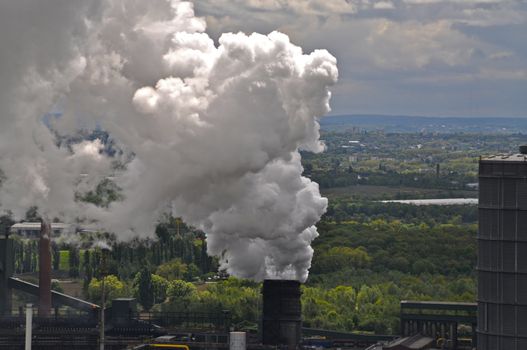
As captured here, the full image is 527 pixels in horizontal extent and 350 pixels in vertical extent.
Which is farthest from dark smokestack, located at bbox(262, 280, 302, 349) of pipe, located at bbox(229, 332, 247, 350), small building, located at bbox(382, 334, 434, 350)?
pipe, located at bbox(229, 332, 247, 350)

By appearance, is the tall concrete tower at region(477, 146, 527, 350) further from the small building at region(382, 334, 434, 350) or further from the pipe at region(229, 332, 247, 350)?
the small building at region(382, 334, 434, 350)

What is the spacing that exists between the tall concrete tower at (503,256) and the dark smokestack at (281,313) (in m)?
28.0

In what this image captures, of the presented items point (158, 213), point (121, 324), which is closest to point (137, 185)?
point (158, 213)

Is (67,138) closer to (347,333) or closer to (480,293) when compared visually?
(347,333)

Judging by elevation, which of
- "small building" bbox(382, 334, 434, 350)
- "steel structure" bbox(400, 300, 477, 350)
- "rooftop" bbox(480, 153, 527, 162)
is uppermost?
"rooftop" bbox(480, 153, 527, 162)

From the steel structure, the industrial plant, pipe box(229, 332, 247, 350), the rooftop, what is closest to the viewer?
the industrial plant

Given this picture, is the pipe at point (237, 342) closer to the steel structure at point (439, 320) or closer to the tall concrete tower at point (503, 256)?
the steel structure at point (439, 320)

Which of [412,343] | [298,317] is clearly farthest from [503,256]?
[298,317]

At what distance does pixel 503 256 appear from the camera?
8981 centimetres

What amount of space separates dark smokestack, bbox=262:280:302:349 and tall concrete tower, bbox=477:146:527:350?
1102 inches

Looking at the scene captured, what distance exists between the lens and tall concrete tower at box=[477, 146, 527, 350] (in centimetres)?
8931

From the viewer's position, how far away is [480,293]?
9075 cm

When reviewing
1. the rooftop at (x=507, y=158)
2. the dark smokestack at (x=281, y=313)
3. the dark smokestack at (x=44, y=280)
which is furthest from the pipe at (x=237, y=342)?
the dark smokestack at (x=44, y=280)

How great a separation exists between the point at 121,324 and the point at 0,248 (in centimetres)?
2147
